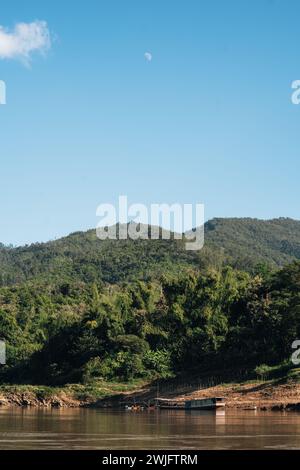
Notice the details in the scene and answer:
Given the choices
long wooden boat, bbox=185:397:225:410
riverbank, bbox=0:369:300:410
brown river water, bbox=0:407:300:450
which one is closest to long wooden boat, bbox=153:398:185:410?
long wooden boat, bbox=185:397:225:410

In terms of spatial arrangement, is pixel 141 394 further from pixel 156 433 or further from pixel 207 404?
pixel 156 433

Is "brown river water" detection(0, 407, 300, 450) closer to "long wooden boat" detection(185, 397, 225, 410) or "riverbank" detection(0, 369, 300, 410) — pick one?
"long wooden boat" detection(185, 397, 225, 410)

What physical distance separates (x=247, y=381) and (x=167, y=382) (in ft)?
33.5

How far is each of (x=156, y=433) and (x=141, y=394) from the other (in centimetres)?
3798

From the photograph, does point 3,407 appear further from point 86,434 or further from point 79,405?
point 86,434

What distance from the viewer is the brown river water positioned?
3278cm

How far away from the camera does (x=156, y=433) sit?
38.8 meters

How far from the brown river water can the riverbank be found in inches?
505

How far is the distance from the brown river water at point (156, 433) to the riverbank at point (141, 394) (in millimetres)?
12818

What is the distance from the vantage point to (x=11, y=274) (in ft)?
636

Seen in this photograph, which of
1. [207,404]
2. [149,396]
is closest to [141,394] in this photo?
[149,396]

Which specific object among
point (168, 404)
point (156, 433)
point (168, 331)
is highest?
point (168, 331)

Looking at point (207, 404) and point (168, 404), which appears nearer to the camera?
point (207, 404)

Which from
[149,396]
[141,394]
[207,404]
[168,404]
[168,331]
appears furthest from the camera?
[168,331]
